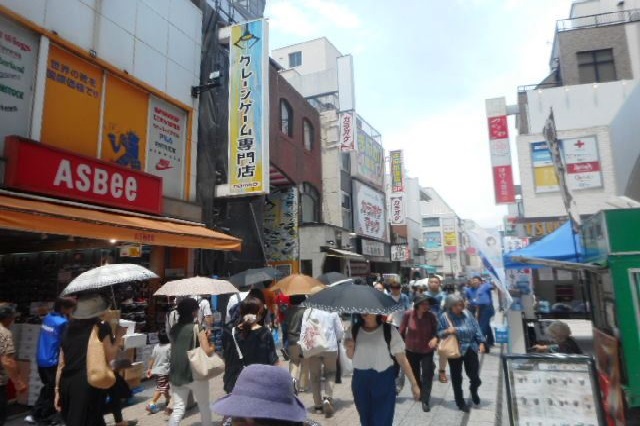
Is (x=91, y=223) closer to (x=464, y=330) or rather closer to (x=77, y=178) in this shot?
(x=77, y=178)

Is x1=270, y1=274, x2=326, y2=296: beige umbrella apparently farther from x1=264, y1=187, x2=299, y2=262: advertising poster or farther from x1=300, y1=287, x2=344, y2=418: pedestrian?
x1=264, y1=187, x2=299, y2=262: advertising poster

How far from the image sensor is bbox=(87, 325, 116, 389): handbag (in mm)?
3729

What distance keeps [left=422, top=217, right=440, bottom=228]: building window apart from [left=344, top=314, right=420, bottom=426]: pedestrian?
6129 cm

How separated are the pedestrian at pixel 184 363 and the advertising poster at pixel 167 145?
6958 mm

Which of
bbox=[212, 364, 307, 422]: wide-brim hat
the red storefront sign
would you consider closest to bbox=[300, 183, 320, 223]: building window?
the red storefront sign

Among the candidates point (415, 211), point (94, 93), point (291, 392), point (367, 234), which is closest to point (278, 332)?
point (94, 93)

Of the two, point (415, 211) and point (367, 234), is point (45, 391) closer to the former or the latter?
point (367, 234)

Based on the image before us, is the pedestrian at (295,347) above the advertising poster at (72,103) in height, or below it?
below

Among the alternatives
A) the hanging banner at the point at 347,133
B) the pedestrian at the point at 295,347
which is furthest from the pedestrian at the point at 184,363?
the hanging banner at the point at 347,133

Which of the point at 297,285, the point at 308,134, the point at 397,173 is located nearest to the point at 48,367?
the point at 297,285

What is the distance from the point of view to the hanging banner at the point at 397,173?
31.2 meters

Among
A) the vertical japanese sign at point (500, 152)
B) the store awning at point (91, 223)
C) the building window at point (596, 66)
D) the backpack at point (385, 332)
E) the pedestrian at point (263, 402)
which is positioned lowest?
the backpack at point (385, 332)

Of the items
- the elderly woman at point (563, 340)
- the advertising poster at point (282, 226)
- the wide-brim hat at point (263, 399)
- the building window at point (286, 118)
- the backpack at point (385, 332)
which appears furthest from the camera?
the building window at point (286, 118)

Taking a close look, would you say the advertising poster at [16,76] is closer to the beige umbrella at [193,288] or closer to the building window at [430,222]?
the beige umbrella at [193,288]
